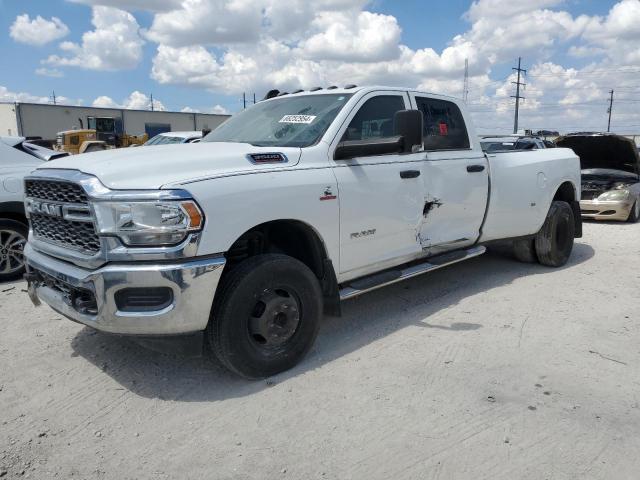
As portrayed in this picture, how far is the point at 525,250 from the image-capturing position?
21.7 feet

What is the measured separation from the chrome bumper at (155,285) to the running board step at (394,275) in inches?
47.1

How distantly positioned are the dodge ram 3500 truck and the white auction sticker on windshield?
0.01m

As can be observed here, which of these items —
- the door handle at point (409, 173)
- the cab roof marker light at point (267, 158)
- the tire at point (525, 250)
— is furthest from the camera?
Answer: the tire at point (525, 250)

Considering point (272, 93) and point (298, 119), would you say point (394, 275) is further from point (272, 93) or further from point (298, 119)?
point (272, 93)

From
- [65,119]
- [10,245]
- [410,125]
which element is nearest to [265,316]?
[410,125]

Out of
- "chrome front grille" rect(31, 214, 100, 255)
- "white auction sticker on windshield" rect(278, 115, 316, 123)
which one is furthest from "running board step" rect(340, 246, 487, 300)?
"chrome front grille" rect(31, 214, 100, 255)

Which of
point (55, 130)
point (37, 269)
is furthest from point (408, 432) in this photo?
point (55, 130)

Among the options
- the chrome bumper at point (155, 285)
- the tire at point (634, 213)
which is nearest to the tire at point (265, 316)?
the chrome bumper at point (155, 285)

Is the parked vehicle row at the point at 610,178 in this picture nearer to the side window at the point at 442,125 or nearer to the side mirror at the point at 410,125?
the side window at the point at 442,125

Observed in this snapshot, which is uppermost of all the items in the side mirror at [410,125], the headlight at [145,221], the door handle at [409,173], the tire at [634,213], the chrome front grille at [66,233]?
the side mirror at [410,125]

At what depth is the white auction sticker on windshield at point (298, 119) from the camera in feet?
13.5

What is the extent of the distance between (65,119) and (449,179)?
159ft

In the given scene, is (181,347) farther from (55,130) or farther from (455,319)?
(55,130)

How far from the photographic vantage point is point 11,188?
602 cm
